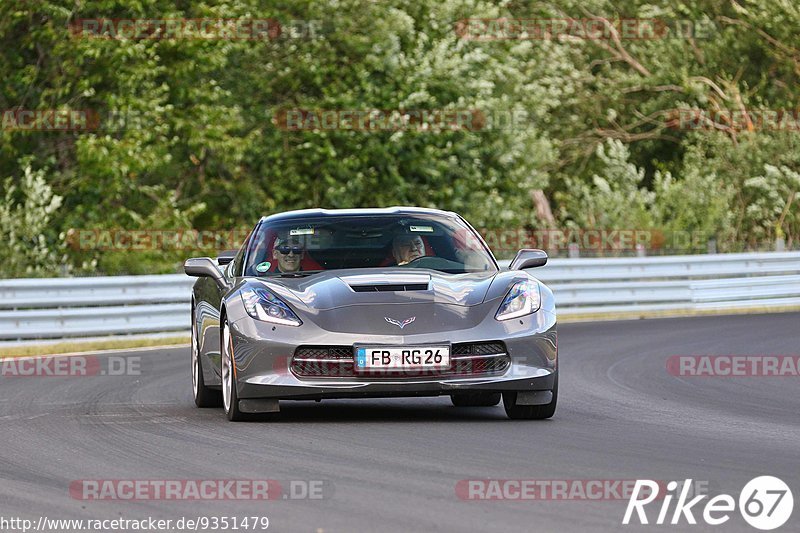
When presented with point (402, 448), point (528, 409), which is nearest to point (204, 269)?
point (528, 409)

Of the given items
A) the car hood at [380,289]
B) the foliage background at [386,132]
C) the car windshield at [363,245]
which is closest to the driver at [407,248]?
the car windshield at [363,245]

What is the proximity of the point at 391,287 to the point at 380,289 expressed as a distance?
7 cm

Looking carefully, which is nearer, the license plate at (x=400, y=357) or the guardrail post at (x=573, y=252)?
the license plate at (x=400, y=357)

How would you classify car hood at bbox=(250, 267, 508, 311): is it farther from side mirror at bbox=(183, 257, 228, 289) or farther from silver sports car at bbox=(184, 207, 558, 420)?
side mirror at bbox=(183, 257, 228, 289)

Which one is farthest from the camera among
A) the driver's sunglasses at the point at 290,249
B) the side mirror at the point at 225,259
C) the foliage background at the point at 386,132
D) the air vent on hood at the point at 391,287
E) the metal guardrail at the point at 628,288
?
the foliage background at the point at 386,132

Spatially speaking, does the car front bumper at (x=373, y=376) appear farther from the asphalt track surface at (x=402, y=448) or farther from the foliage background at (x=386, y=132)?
the foliage background at (x=386, y=132)

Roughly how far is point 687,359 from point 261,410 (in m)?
7.10

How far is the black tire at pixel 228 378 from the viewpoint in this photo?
1044 cm

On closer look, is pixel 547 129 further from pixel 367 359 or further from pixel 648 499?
pixel 648 499

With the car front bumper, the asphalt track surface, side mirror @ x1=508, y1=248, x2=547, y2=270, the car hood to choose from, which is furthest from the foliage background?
the car front bumper

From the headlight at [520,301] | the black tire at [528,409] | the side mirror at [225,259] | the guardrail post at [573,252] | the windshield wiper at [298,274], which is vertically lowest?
the guardrail post at [573,252]

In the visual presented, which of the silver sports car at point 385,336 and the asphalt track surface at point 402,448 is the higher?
the silver sports car at point 385,336

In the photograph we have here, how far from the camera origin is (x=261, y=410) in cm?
1035

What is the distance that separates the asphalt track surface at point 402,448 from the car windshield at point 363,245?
38.7 inches
